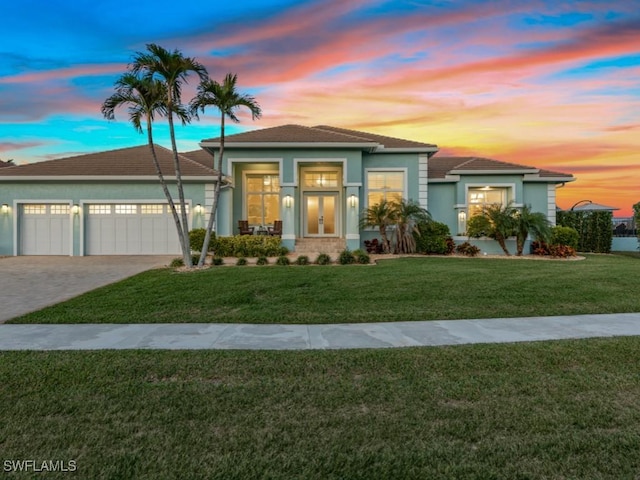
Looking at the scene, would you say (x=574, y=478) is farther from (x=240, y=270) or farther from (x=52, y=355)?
(x=240, y=270)

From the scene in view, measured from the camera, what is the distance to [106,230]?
A: 707 inches

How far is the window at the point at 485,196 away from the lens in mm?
21094

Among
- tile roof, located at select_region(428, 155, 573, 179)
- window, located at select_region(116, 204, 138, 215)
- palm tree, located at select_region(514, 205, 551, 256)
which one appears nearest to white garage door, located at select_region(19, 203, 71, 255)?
window, located at select_region(116, 204, 138, 215)

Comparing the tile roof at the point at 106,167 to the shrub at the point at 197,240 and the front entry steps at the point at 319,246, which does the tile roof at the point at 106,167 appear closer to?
the shrub at the point at 197,240

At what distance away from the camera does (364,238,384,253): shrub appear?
18047 millimetres

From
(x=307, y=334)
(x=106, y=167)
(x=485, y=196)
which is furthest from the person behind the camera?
(x=485, y=196)

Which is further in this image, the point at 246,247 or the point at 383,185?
the point at 383,185

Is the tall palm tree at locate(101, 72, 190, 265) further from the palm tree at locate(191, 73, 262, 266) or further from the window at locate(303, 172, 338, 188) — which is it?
the window at locate(303, 172, 338, 188)

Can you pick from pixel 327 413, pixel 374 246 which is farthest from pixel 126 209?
pixel 327 413

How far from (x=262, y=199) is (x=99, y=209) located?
7.66 m

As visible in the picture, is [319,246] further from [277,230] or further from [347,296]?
[347,296]

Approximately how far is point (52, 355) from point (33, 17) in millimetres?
15089

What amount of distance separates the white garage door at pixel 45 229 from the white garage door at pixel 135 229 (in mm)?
1150

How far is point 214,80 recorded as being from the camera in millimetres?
12211
